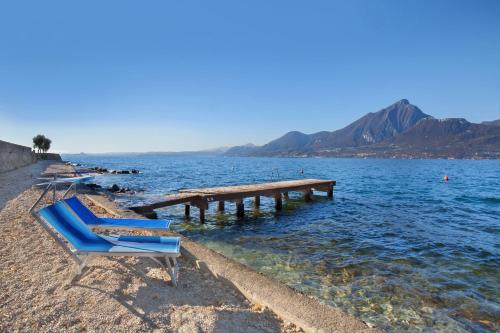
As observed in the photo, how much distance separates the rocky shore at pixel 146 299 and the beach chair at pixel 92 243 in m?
0.41

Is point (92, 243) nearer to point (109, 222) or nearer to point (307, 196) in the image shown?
point (109, 222)

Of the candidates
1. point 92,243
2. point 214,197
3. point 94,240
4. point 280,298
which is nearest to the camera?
point 280,298

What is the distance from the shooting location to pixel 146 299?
4391 millimetres

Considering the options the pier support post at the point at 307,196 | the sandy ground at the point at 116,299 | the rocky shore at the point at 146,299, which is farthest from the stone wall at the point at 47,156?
the sandy ground at the point at 116,299

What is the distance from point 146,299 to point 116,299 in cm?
42

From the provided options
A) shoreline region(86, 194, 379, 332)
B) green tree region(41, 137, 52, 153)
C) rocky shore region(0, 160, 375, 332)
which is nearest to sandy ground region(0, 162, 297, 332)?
rocky shore region(0, 160, 375, 332)

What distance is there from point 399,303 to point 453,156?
224 meters

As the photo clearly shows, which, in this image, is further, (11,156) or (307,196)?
(11,156)

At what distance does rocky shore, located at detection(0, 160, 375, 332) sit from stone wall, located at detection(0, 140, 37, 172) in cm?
3022

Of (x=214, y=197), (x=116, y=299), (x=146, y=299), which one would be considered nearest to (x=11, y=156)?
(x=214, y=197)

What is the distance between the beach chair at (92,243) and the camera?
15.3 feet

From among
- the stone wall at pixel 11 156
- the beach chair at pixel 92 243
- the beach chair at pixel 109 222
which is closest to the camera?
the beach chair at pixel 92 243

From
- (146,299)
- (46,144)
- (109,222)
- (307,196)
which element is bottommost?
(307,196)

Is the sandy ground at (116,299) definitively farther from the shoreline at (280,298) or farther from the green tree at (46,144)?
the green tree at (46,144)
